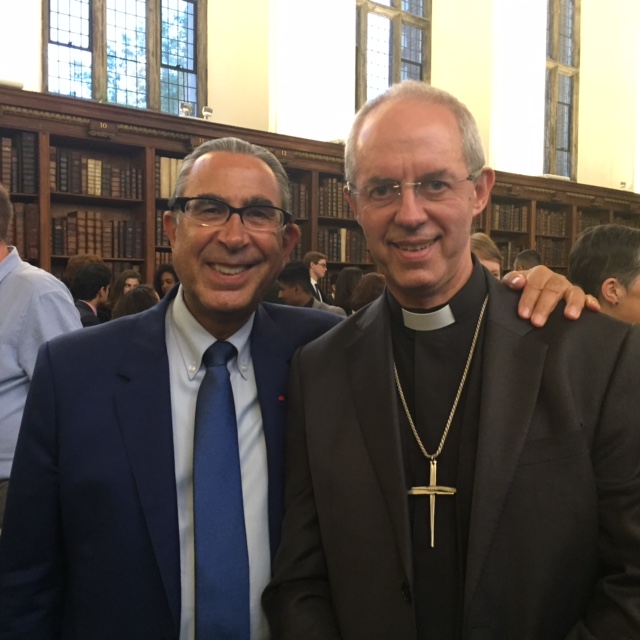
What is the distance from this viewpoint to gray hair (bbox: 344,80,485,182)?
1.62m

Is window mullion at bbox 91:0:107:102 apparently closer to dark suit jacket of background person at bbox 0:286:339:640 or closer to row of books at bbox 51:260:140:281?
row of books at bbox 51:260:140:281

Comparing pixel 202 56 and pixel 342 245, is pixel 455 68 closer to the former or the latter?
pixel 342 245

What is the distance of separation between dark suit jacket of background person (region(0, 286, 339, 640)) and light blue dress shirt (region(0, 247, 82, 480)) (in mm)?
1088

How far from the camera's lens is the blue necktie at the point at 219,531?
5.41 ft

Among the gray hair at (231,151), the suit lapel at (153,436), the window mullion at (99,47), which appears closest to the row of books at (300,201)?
the window mullion at (99,47)

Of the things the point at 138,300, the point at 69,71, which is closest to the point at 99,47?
the point at 69,71

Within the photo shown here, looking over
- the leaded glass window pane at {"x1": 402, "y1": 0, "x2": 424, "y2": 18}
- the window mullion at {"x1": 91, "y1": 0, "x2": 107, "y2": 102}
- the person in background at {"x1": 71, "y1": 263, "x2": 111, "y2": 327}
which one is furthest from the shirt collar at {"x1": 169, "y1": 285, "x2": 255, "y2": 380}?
the leaded glass window pane at {"x1": 402, "y1": 0, "x2": 424, "y2": 18}

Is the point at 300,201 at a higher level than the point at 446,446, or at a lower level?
higher

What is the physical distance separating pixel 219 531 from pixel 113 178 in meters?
5.67

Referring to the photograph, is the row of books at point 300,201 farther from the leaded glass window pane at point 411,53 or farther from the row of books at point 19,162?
the leaded glass window pane at point 411,53

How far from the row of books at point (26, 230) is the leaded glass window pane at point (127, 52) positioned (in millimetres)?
1890

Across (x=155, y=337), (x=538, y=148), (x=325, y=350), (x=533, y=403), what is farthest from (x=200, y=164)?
(x=538, y=148)

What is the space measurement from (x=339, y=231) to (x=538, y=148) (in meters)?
4.77

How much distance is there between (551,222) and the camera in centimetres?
1140
